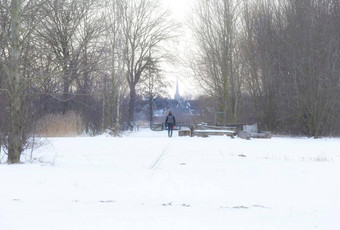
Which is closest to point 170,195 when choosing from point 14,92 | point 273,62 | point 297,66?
point 14,92

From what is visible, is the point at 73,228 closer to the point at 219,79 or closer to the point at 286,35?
the point at 286,35

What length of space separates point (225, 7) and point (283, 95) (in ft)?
26.4

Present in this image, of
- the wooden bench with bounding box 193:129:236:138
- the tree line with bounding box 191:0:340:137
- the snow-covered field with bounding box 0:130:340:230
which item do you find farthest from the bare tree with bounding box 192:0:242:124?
the snow-covered field with bounding box 0:130:340:230

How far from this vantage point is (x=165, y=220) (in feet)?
14.5

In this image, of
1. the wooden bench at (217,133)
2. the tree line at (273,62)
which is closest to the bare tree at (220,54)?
the tree line at (273,62)

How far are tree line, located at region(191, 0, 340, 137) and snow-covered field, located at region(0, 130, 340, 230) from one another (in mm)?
14370

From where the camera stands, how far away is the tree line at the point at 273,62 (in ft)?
73.8

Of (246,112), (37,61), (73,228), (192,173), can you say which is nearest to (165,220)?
(73,228)

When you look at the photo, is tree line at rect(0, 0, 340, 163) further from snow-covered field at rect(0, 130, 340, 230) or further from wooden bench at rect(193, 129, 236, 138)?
snow-covered field at rect(0, 130, 340, 230)

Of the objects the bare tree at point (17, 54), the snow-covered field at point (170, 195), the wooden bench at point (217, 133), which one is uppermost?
the bare tree at point (17, 54)

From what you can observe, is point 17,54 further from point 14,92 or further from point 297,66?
point 297,66

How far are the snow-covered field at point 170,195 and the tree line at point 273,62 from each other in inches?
566

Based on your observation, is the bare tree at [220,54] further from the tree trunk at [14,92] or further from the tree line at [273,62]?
the tree trunk at [14,92]

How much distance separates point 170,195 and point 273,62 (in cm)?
2157
